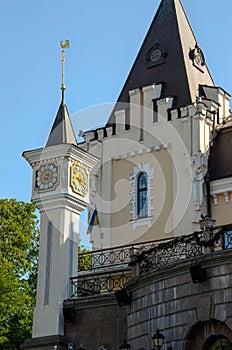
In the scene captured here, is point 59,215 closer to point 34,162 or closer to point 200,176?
point 34,162

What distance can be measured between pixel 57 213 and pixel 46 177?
1175 millimetres

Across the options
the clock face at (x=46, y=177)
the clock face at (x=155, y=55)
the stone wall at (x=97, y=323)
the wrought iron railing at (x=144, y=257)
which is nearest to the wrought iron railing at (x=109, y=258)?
the wrought iron railing at (x=144, y=257)

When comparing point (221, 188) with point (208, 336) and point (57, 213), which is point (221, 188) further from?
point (208, 336)

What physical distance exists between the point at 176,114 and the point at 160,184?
2.62 metres

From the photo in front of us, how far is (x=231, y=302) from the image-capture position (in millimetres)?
16656

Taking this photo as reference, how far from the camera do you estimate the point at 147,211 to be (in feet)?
95.7

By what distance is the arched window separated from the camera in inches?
1155

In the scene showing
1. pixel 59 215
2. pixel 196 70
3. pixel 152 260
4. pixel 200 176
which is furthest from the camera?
pixel 196 70

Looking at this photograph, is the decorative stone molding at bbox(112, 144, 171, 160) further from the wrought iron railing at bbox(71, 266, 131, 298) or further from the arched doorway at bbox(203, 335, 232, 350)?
the arched doorway at bbox(203, 335, 232, 350)

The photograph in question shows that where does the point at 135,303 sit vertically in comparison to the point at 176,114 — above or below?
below

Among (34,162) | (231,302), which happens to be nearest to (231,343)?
(231,302)

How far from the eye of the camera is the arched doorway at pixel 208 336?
16969mm

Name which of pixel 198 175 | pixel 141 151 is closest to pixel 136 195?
pixel 141 151

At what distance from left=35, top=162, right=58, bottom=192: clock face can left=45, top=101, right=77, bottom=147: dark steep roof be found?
0.81m
